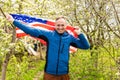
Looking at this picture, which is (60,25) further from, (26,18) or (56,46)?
(26,18)

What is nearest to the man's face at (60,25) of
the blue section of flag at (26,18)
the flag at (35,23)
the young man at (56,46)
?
the young man at (56,46)

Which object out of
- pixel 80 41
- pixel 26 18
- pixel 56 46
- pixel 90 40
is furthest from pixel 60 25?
pixel 90 40

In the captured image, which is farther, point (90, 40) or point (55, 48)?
point (90, 40)

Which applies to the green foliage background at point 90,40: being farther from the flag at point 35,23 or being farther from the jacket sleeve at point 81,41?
the jacket sleeve at point 81,41

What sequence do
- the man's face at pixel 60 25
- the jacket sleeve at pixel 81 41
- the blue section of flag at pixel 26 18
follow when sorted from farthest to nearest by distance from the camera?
the blue section of flag at pixel 26 18
the jacket sleeve at pixel 81 41
the man's face at pixel 60 25

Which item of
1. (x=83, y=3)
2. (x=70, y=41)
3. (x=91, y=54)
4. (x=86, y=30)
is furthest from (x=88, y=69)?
(x=70, y=41)

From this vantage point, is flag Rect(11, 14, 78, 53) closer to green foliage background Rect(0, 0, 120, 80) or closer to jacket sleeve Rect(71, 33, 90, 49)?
jacket sleeve Rect(71, 33, 90, 49)

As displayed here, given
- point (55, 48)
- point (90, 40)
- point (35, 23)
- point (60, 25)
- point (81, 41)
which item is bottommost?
point (55, 48)

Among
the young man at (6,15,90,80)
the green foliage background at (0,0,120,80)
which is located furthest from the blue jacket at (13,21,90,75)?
the green foliage background at (0,0,120,80)

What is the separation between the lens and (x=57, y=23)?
582 cm

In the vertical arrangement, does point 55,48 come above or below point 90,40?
below

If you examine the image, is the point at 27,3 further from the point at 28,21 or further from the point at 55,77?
the point at 55,77

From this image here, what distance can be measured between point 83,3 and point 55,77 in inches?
245

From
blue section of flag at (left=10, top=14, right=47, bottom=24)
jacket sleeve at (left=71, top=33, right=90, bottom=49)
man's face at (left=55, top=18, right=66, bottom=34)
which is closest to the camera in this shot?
man's face at (left=55, top=18, right=66, bottom=34)
